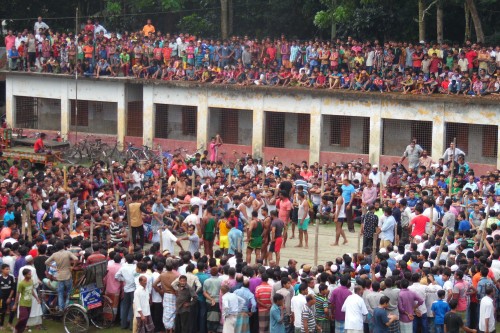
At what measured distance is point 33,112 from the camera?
46094 mm

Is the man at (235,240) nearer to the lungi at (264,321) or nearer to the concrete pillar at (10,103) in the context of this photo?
the lungi at (264,321)

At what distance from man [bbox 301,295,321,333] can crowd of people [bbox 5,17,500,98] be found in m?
18.6

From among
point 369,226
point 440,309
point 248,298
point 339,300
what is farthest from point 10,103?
point 440,309

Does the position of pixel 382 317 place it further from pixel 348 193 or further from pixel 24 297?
pixel 348 193

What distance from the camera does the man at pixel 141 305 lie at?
2064cm

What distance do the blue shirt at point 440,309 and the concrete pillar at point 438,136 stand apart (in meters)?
17.5

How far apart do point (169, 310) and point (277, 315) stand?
2.24m

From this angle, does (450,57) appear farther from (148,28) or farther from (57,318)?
(57,318)

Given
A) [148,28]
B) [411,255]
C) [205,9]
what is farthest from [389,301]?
[205,9]

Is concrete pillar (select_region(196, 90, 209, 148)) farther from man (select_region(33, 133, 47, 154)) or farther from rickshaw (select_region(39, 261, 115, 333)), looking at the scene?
rickshaw (select_region(39, 261, 115, 333))

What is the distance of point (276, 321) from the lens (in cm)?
1994

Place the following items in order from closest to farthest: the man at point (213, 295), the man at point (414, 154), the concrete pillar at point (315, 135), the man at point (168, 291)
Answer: the man at point (213, 295) < the man at point (168, 291) < the man at point (414, 154) < the concrete pillar at point (315, 135)

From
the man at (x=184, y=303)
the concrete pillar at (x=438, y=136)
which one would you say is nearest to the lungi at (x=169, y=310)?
the man at (x=184, y=303)

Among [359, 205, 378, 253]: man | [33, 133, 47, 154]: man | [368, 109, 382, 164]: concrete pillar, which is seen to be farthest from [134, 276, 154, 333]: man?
[368, 109, 382, 164]: concrete pillar
